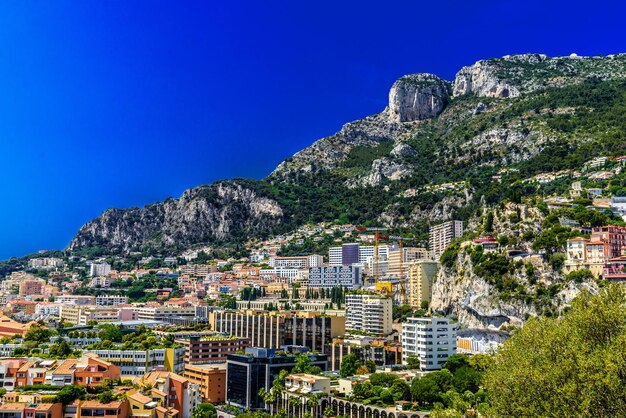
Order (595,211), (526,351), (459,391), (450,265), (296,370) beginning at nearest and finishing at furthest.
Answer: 1. (526,351)
2. (459,391)
3. (296,370)
4. (595,211)
5. (450,265)

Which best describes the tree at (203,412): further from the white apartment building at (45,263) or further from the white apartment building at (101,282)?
the white apartment building at (45,263)

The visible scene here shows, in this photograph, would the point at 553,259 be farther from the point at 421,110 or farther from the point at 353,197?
the point at 421,110

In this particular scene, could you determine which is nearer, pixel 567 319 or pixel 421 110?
pixel 567 319

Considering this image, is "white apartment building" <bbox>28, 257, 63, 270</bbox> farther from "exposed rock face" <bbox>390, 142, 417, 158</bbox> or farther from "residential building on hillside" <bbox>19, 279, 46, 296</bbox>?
"exposed rock face" <bbox>390, 142, 417, 158</bbox>

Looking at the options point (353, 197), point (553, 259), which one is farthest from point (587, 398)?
point (353, 197)

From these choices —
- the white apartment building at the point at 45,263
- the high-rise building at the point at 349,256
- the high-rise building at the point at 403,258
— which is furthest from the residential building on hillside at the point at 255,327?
the white apartment building at the point at 45,263

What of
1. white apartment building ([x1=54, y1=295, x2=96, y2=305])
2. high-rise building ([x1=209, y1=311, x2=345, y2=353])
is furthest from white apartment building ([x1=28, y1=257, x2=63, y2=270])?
high-rise building ([x1=209, y1=311, x2=345, y2=353])

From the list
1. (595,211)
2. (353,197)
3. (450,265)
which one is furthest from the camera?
(353,197)
